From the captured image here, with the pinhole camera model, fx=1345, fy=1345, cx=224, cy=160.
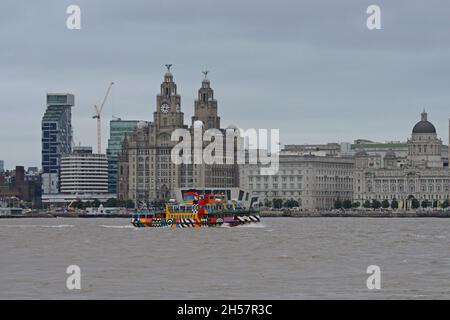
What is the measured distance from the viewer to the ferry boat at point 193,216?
498 ft

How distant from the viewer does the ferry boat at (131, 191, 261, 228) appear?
15188 cm

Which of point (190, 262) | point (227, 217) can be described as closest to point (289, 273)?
point (190, 262)

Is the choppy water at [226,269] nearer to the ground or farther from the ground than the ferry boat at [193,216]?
nearer to the ground

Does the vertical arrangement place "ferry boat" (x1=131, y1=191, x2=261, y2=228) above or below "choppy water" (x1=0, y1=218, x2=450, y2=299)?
above

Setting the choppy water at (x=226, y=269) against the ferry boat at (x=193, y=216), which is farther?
the ferry boat at (x=193, y=216)

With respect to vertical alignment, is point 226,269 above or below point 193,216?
below

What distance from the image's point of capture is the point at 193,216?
15188 cm

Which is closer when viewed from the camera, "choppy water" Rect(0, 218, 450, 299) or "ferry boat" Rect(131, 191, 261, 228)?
"choppy water" Rect(0, 218, 450, 299)

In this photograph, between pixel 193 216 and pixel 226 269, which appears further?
pixel 193 216

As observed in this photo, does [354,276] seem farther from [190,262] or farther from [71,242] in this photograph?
[71,242]

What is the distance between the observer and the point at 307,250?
3514 inches
